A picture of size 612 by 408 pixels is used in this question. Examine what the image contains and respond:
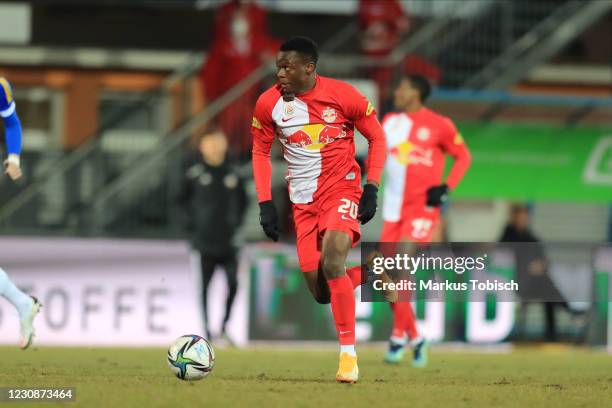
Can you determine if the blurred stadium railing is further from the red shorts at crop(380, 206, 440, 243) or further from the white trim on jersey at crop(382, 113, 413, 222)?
the red shorts at crop(380, 206, 440, 243)

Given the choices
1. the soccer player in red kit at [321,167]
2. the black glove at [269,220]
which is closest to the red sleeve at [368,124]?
the soccer player in red kit at [321,167]

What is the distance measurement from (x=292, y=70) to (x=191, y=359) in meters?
2.10

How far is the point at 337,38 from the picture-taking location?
22156mm

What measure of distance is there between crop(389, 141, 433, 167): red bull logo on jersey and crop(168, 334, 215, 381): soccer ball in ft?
12.0

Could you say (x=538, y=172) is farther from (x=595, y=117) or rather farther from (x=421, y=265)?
(x=421, y=265)

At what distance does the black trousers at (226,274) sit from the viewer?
16469 mm

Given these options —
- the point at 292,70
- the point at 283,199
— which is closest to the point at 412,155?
the point at 292,70

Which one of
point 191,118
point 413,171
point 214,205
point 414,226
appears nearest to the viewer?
point 414,226

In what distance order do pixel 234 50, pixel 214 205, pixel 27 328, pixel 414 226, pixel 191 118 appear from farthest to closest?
pixel 234 50 → pixel 191 118 → pixel 214 205 → pixel 414 226 → pixel 27 328

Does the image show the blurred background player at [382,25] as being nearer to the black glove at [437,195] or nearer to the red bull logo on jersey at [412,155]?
the red bull logo on jersey at [412,155]

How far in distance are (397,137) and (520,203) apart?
505cm

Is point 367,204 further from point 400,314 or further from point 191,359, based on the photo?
point 400,314

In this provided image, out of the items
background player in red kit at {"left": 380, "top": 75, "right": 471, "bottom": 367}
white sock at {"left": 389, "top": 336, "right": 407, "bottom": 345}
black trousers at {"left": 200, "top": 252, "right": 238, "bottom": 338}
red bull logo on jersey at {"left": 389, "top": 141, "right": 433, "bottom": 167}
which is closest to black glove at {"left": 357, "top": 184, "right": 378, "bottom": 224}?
background player in red kit at {"left": 380, "top": 75, "right": 471, "bottom": 367}

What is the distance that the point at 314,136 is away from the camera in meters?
10.1
